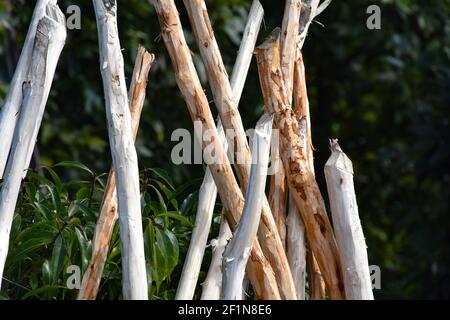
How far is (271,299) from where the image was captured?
1175 millimetres

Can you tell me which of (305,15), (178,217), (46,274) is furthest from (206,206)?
(305,15)

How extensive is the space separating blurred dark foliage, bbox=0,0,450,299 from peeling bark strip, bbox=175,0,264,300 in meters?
1.31

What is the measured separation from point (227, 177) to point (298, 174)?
0.37ft

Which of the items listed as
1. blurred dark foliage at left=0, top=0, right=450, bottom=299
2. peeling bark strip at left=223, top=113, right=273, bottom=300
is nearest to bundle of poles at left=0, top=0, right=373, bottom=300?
peeling bark strip at left=223, top=113, right=273, bottom=300

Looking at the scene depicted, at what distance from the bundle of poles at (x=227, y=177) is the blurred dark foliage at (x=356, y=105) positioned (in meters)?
1.40

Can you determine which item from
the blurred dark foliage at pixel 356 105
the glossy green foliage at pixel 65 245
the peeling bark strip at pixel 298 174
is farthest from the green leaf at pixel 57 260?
the blurred dark foliage at pixel 356 105

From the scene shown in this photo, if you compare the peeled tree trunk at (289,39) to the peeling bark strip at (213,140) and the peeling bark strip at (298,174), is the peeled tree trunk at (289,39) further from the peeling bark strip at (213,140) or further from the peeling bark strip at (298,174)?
the peeling bark strip at (213,140)

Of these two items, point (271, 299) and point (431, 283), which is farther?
point (431, 283)

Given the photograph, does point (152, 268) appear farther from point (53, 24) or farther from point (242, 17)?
point (242, 17)

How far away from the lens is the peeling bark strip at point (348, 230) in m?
1.18

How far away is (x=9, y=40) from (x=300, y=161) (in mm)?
1857

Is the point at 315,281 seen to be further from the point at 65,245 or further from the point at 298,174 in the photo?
the point at 65,245

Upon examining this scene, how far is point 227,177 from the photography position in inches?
48.6

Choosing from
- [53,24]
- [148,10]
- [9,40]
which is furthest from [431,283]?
[53,24]
